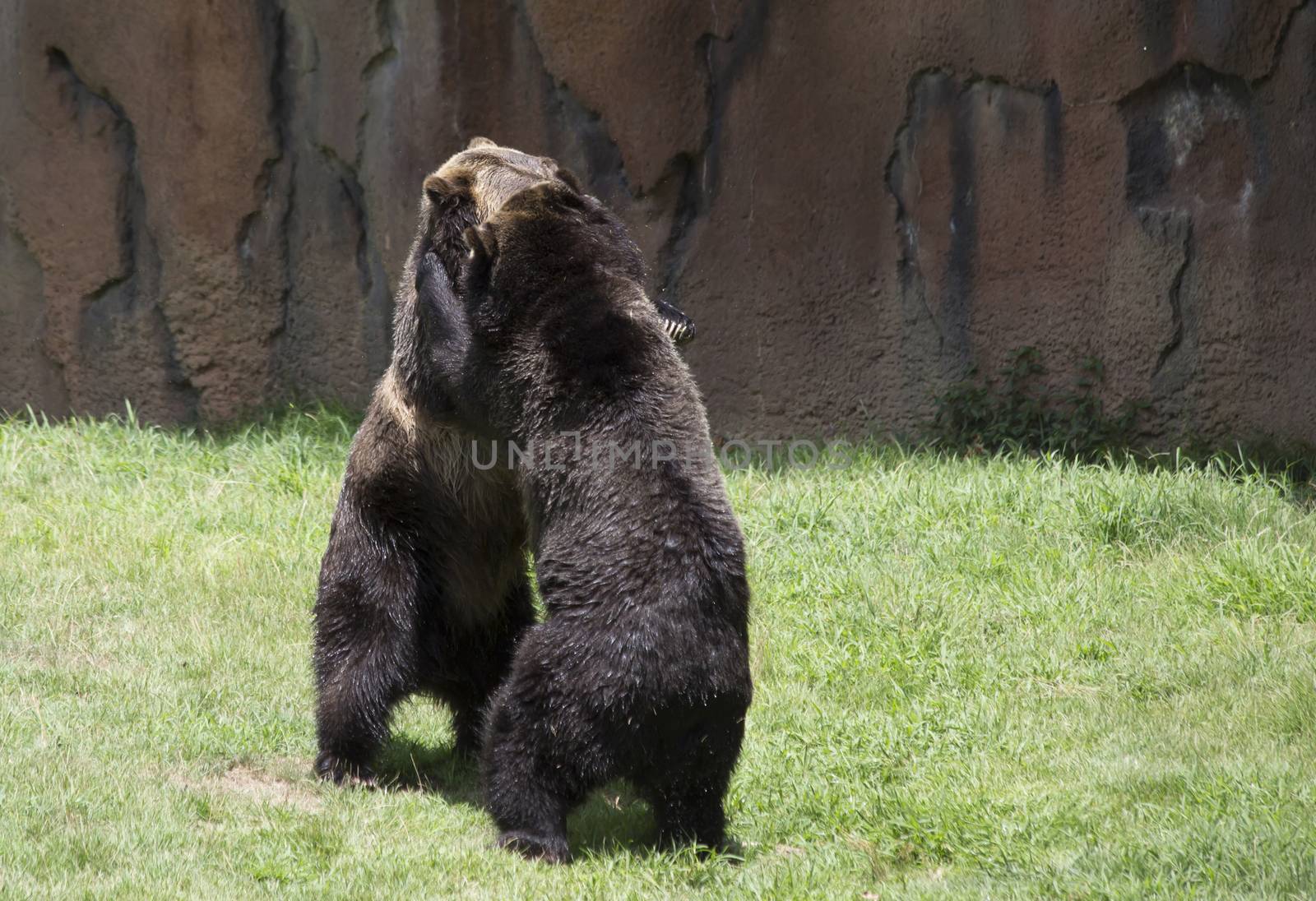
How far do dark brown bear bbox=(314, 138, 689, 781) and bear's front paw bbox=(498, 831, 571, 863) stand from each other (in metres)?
0.89

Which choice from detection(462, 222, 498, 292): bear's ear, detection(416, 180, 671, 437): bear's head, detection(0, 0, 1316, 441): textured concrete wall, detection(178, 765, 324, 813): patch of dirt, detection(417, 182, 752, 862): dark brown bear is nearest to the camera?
detection(417, 182, 752, 862): dark brown bear

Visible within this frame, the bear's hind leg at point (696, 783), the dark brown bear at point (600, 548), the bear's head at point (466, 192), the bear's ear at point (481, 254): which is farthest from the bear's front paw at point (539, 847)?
the bear's head at point (466, 192)

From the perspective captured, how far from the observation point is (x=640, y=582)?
4254mm

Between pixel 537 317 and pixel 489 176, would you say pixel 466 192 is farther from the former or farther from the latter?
pixel 537 317

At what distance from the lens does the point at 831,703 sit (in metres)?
5.60

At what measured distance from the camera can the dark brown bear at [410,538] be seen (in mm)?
5020

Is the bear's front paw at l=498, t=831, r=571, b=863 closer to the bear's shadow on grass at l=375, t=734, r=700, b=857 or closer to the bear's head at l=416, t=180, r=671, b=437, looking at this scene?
the bear's shadow on grass at l=375, t=734, r=700, b=857

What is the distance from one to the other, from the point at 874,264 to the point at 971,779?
178 inches

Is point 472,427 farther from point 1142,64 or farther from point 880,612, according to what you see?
point 1142,64

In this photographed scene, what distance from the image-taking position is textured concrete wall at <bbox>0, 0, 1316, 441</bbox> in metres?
7.95

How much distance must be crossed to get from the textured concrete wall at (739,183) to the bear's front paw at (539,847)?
197 inches

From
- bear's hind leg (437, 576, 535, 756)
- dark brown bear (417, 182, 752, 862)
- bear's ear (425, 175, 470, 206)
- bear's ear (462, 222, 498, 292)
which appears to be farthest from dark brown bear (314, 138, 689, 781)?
dark brown bear (417, 182, 752, 862)

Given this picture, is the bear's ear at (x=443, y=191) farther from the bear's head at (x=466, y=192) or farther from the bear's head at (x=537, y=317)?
the bear's head at (x=537, y=317)

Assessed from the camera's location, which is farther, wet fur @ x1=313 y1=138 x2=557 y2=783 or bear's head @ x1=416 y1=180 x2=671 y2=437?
wet fur @ x1=313 y1=138 x2=557 y2=783
